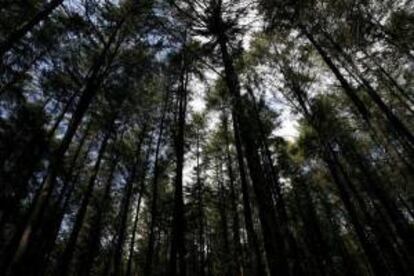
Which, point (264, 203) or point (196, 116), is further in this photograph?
point (196, 116)

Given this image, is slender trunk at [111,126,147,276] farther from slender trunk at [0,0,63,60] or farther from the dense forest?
slender trunk at [0,0,63,60]

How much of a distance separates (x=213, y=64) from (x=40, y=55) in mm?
7141

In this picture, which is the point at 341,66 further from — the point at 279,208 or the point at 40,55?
the point at 40,55

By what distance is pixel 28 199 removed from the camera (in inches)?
651

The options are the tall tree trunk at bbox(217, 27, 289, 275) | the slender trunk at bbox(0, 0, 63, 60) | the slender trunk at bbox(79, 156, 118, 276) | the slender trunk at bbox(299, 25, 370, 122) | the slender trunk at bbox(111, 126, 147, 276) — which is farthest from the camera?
the slender trunk at bbox(79, 156, 118, 276)

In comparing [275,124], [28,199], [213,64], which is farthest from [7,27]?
[275,124]

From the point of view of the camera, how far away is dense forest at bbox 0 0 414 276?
7.55m

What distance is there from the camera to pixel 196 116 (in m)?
16.9

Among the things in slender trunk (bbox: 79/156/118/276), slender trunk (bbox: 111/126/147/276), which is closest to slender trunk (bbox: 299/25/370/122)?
slender trunk (bbox: 111/126/147/276)

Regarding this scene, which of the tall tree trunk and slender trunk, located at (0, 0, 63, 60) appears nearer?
the tall tree trunk

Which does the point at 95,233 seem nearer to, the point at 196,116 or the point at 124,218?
the point at 124,218

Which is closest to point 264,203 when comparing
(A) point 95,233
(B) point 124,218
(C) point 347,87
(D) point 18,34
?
(D) point 18,34

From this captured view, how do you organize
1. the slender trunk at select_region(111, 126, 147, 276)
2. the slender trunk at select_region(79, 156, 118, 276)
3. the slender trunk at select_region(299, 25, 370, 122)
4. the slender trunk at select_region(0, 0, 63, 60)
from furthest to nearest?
the slender trunk at select_region(79, 156, 118, 276), the slender trunk at select_region(111, 126, 147, 276), the slender trunk at select_region(299, 25, 370, 122), the slender trunk at select_region(0, 0, 63, 60)

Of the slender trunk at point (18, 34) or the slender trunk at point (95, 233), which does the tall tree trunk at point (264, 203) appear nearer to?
the slender trunk at point (18, 34)
